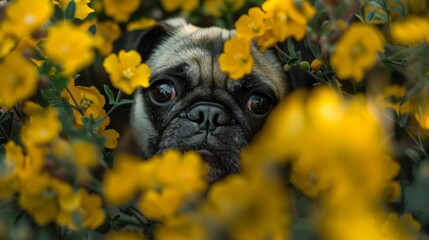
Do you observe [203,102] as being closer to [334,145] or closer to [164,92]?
[164,92]

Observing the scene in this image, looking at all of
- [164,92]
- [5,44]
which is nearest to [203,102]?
[164,92]

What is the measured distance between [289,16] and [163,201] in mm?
670

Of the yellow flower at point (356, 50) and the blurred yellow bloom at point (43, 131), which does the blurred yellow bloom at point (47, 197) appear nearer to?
the blurred yellow bloom at point (43, 131)

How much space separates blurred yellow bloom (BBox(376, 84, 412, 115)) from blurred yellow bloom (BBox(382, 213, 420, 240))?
0.33 metres

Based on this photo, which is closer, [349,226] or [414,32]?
[349,226]

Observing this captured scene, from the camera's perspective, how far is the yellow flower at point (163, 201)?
1.07 metres

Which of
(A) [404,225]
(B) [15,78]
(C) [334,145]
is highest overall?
(C) [334,145]

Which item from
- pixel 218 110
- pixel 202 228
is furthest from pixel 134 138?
pixel 202 228

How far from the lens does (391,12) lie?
187 centimetres

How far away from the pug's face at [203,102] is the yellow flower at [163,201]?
1.18 metres

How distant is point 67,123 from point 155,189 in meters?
0.31

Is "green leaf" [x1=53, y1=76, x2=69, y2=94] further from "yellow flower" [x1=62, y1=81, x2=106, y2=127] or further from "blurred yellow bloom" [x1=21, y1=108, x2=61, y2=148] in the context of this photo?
"yellow flower" [x1=62, y1=81, x2=106, y2=127]

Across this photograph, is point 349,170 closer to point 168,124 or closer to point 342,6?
point 342,6

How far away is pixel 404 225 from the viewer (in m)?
1.45
